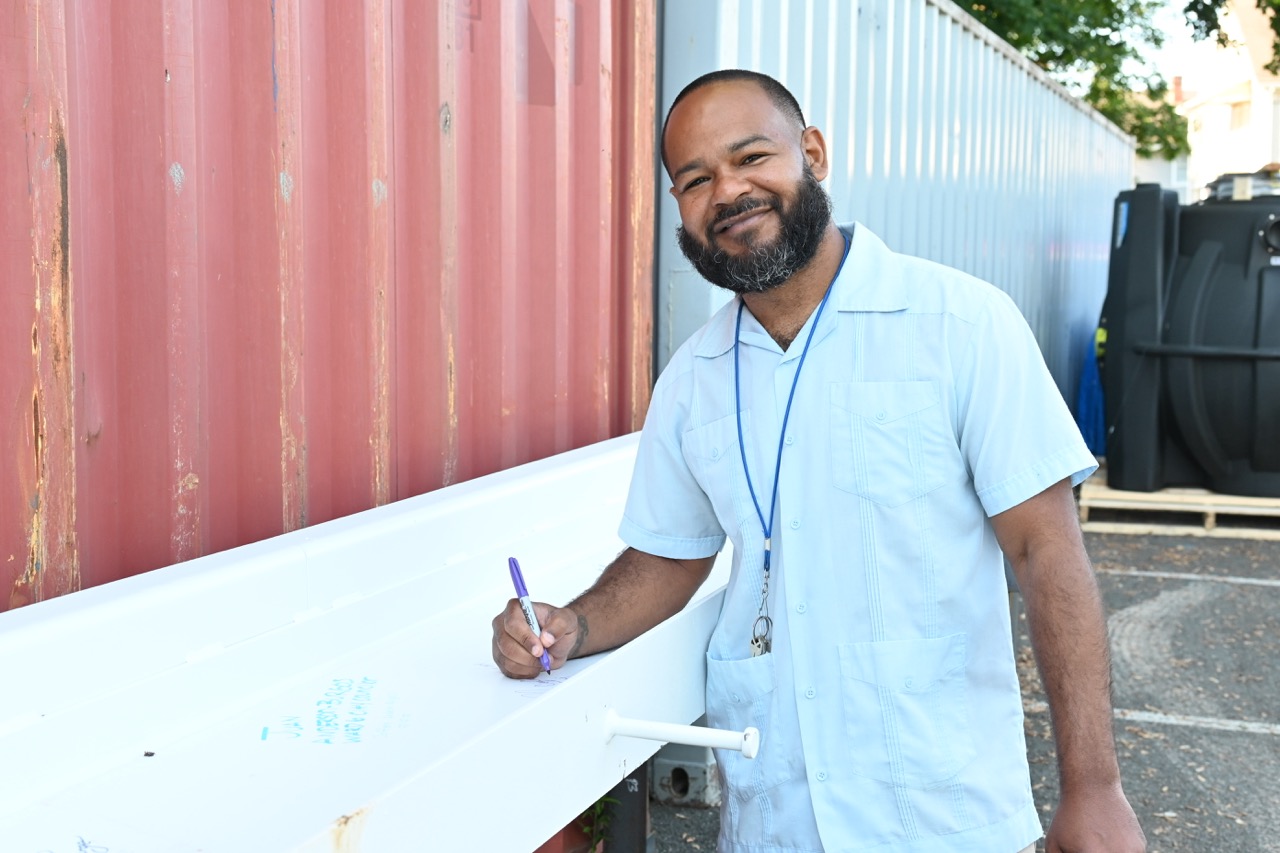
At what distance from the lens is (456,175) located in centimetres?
238

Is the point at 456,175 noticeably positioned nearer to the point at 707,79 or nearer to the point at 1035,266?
the point at 707,79

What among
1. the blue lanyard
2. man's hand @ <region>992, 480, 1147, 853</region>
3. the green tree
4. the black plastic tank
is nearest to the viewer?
man's hand @ <region>992, 480, 1147, 853</region>

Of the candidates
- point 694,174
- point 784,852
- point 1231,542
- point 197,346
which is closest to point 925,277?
point 694,174

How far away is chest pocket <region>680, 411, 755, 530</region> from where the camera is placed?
188 centimetres

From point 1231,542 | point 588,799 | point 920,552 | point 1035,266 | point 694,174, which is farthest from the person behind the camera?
point 1035,266

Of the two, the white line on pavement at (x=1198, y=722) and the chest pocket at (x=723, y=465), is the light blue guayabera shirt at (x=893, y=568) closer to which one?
the chest pocket at (x=723, y=465)

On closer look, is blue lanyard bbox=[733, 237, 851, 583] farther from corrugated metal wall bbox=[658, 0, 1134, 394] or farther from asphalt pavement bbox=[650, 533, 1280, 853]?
asphalt pavement bbox=[650, 533, 1280, 853]

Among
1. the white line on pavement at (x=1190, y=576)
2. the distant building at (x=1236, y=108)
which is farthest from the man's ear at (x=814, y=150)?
the distant building at (x=1236, y=108)

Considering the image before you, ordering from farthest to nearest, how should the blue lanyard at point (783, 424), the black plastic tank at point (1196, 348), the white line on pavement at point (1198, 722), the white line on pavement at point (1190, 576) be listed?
the black plastic tank at point (1196, 348)
the white line on pavement at point (1190, 576)
the white line on pavement at point (1198, 722)
the blue lanyard at point (783, 424)

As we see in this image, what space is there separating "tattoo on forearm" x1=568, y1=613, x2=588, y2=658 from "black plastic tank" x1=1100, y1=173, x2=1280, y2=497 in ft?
18.7

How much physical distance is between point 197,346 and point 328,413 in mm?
334

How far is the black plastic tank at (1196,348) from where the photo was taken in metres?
6.61

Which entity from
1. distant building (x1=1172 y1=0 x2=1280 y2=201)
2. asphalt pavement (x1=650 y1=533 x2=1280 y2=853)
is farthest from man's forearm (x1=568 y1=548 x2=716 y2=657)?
distant building (x1=1172 y1=0 x2=1280 y2=201)

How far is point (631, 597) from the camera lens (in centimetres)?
192
